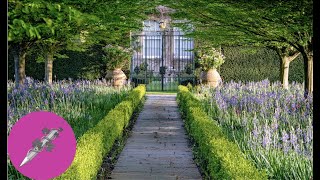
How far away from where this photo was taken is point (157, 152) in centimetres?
692

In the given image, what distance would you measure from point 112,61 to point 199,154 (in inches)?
443

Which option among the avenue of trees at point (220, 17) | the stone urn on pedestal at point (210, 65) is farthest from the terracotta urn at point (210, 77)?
the avenue of trees at point (220, 17)

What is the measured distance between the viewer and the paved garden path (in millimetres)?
5684

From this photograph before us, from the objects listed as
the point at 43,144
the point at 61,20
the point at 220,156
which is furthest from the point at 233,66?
the point at 43,144

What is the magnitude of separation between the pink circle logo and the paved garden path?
94.5 inches

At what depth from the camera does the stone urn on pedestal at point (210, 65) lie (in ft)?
55.3

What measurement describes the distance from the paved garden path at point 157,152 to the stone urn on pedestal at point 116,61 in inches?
253

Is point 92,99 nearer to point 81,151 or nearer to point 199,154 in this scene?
point 199,154

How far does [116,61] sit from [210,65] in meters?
3.38

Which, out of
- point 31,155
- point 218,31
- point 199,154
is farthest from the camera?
→ point 218,31

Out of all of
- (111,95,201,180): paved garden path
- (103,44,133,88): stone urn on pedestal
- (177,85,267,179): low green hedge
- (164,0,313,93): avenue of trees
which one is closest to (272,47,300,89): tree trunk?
(164,0,313,93): avenue of trees

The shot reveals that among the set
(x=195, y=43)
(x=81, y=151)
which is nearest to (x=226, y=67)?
(x=195, y=43)

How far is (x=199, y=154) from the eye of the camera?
657 centimetres

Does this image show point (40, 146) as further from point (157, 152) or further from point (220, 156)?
point (157, 152)
